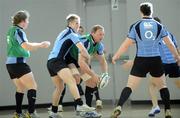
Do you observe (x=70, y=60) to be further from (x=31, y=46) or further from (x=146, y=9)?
(x=146, y=9)

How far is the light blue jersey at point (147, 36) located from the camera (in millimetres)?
5431

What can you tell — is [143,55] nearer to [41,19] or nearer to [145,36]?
[145,36]

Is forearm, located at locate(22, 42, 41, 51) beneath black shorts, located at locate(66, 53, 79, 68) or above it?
above

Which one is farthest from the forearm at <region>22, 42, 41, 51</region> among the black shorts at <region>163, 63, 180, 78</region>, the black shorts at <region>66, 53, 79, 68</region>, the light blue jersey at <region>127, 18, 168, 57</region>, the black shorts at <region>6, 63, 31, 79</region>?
the black shorts at <region>163, 63, 180, 78</region>

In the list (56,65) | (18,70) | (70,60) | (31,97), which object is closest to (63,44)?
(56,65)

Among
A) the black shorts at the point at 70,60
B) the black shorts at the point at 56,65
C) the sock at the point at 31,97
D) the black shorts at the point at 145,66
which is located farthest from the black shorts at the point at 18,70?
the black shorts at the point at 145,66

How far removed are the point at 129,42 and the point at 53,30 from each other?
408 cm

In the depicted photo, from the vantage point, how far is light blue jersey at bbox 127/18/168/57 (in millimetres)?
5431

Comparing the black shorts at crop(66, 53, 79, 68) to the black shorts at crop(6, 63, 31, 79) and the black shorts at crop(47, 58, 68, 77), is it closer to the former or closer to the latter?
the black shorts at crop(47, 58, 68, 77)

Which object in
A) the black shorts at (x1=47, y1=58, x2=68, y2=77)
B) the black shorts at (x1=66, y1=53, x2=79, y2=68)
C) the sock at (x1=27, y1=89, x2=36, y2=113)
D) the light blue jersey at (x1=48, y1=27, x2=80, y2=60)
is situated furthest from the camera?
the black shorts at (x1=66, y1=53, x2=79, y2=68)

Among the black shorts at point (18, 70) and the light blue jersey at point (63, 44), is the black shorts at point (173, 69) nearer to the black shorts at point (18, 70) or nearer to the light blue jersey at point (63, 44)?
the light blue jersey at point (63, 44)

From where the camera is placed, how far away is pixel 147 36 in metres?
5.46

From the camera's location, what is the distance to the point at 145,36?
215 inches

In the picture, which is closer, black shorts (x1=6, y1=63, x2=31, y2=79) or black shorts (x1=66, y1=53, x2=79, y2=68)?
black shorts (x1=6, y1=63, x2=31, y2=79)
